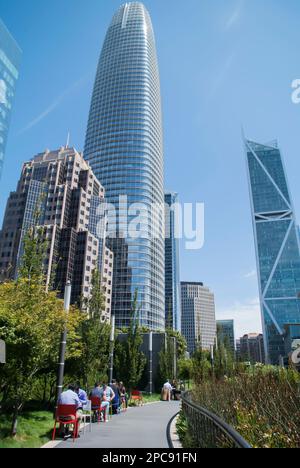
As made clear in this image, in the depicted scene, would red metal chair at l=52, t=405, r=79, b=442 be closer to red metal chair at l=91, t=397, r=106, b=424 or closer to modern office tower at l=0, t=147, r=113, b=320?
red metal chair at l=91, t=397, r=106, b=424

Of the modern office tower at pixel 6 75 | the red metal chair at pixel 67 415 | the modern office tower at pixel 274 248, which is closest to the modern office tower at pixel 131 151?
the modern office tower at pixel 274 248

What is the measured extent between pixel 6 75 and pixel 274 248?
465 feet

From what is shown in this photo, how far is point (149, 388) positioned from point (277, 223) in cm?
15462

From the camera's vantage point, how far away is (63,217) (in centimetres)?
10112

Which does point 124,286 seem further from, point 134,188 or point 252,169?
point 252,169

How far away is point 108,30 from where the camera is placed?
173375 millimetres

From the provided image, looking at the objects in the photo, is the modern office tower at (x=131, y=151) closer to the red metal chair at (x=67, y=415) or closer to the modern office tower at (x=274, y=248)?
the modern office tower at (x=274, y=248)

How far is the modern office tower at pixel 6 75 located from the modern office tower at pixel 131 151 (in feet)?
210

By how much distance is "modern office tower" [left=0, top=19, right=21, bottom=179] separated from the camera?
226ft

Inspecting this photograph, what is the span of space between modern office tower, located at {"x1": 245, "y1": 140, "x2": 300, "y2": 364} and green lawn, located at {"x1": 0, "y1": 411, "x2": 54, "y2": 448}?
15059 cm

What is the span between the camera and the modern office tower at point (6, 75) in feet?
226

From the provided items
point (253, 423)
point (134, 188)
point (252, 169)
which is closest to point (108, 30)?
point (134, 188)

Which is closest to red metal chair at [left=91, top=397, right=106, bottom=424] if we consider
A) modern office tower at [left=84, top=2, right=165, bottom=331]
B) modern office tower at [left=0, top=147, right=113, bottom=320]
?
modern office tower at [left=0, top=147, right=113, bottom=320]
